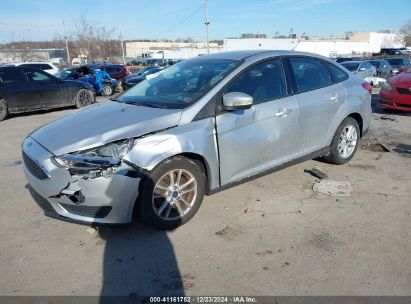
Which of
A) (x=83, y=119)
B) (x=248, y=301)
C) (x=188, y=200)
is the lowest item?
(x=248, y=301)

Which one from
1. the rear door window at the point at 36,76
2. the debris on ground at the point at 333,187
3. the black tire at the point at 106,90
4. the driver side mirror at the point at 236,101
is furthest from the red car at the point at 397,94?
the black tire at the point at 106,90

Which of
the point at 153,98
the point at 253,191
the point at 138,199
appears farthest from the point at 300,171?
the point at 138,199

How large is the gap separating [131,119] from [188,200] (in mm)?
1009

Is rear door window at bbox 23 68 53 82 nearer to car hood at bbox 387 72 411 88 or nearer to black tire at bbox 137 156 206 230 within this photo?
black tire at bbox 137 156 206 230

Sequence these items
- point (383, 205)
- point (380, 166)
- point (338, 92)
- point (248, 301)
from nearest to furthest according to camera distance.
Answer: point (248, 301), point (383, 205), point (338, 92), point (380, 166)

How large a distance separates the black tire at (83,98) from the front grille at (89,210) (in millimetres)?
9910

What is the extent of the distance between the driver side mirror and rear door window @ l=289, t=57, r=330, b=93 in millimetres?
1119

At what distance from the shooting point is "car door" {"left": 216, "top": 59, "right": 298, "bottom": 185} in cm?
407

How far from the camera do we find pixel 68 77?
693 inches

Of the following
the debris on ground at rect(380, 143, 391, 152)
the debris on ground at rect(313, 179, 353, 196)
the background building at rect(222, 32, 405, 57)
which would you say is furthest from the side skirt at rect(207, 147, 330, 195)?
the background building at rect(222, 32, 405, 57)

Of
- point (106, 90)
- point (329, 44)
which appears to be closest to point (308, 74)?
point (106, 90)

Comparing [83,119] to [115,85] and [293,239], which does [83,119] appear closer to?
[293,239]

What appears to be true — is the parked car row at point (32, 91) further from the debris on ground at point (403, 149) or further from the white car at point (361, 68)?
the white car at point (361, 68)

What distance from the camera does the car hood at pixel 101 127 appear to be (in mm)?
3506
